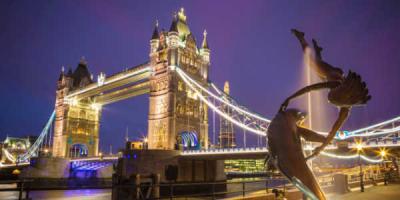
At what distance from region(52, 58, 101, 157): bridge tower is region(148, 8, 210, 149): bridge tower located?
1135 inches

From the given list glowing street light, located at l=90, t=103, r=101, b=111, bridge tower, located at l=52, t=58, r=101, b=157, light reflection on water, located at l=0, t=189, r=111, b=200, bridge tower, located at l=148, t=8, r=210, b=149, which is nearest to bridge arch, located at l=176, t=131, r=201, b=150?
bridge tower, located at l=148, t=8, r=210, b=149

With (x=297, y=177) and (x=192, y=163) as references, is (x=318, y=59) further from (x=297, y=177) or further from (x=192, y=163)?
(x=192, y=163)

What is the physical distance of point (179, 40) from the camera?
5100 cm

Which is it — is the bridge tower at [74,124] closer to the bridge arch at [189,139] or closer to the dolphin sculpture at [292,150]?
the bridge arch at [189,139]

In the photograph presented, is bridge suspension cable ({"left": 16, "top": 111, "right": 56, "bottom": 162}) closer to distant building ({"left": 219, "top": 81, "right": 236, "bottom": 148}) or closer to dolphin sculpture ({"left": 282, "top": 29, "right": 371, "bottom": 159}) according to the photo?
distant building ({"left": 219, "top": 81, "right": 236, "bottom": 148})

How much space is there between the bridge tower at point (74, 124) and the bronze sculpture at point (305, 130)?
229ft

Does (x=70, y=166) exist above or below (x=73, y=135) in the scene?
below

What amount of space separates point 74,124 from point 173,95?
33441 millimetres

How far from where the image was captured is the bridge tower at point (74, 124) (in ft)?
234

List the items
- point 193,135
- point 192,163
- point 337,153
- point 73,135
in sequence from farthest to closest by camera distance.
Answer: point 73,135, point 193,135, point 192,163, point 337,153

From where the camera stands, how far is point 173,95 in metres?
47.7

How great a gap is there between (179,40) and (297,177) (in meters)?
46.3

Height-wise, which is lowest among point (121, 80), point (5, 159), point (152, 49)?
point (5, 159)

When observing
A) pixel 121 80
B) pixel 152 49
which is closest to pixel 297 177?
pixel 152 49
